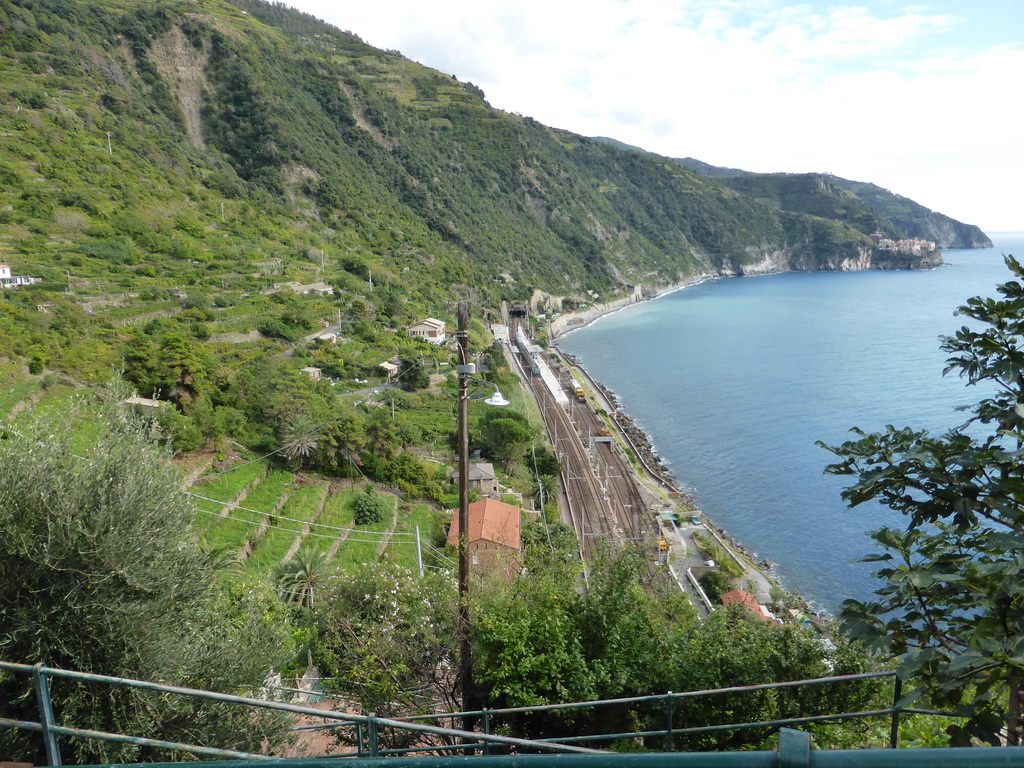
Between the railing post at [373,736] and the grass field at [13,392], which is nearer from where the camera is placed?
the railing post at [373,736]

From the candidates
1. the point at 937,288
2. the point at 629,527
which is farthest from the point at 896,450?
the point at 937,288

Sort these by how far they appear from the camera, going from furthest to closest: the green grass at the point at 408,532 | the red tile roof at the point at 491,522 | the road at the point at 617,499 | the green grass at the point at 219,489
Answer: the road at the point at 617,499, the red tile roof at the point at 491,522, the green grass at the point at 408,532, the green grass at the point at 219,489

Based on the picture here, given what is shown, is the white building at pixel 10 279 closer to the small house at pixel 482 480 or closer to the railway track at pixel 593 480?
the small house at pixel 482 480

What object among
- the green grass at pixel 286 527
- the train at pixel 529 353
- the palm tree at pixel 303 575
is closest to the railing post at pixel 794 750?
the palm tree at pixel 303 575

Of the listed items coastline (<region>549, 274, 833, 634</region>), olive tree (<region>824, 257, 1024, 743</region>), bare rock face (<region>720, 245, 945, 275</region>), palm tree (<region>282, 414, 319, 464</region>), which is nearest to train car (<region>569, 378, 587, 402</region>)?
coastline (<region>549, 274, 833, 634</region>)

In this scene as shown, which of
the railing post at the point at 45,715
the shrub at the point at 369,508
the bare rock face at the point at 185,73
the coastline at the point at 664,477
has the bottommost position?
the coastline at the point at 664,477

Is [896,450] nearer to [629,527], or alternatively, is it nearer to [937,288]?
[629,527]

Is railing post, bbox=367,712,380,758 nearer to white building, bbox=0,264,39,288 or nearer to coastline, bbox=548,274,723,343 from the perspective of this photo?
white building, bbox=0,264,39,288
